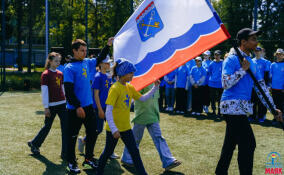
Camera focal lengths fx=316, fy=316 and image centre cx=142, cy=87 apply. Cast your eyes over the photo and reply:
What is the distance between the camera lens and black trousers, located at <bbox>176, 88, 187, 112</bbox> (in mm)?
12062

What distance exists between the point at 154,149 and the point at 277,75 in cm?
521

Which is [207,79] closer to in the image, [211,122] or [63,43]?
[211,122]

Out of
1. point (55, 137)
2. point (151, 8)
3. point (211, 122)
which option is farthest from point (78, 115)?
point (211, 122)

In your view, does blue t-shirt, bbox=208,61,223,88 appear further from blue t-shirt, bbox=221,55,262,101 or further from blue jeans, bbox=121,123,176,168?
blue t-shirt, bbox=221,55,262,101

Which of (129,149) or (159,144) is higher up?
(129,149)

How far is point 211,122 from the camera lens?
9961 mm

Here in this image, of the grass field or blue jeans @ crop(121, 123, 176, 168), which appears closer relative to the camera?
blue jeans @ crop(121, 123, 176, 168)

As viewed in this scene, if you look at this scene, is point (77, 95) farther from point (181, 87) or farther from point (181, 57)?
point (181, 87)

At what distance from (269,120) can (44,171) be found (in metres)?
7.69

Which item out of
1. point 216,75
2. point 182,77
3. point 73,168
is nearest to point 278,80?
point 216,75

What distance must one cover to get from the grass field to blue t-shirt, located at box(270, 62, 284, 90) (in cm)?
123

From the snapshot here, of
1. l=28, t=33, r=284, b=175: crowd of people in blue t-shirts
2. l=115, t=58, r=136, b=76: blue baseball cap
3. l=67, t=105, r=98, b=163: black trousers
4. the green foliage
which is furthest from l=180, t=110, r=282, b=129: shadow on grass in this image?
the green foliage

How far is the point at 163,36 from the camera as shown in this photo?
4449 millimetres

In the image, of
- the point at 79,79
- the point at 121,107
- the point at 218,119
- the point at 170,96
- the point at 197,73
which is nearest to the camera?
the point at 121,107
